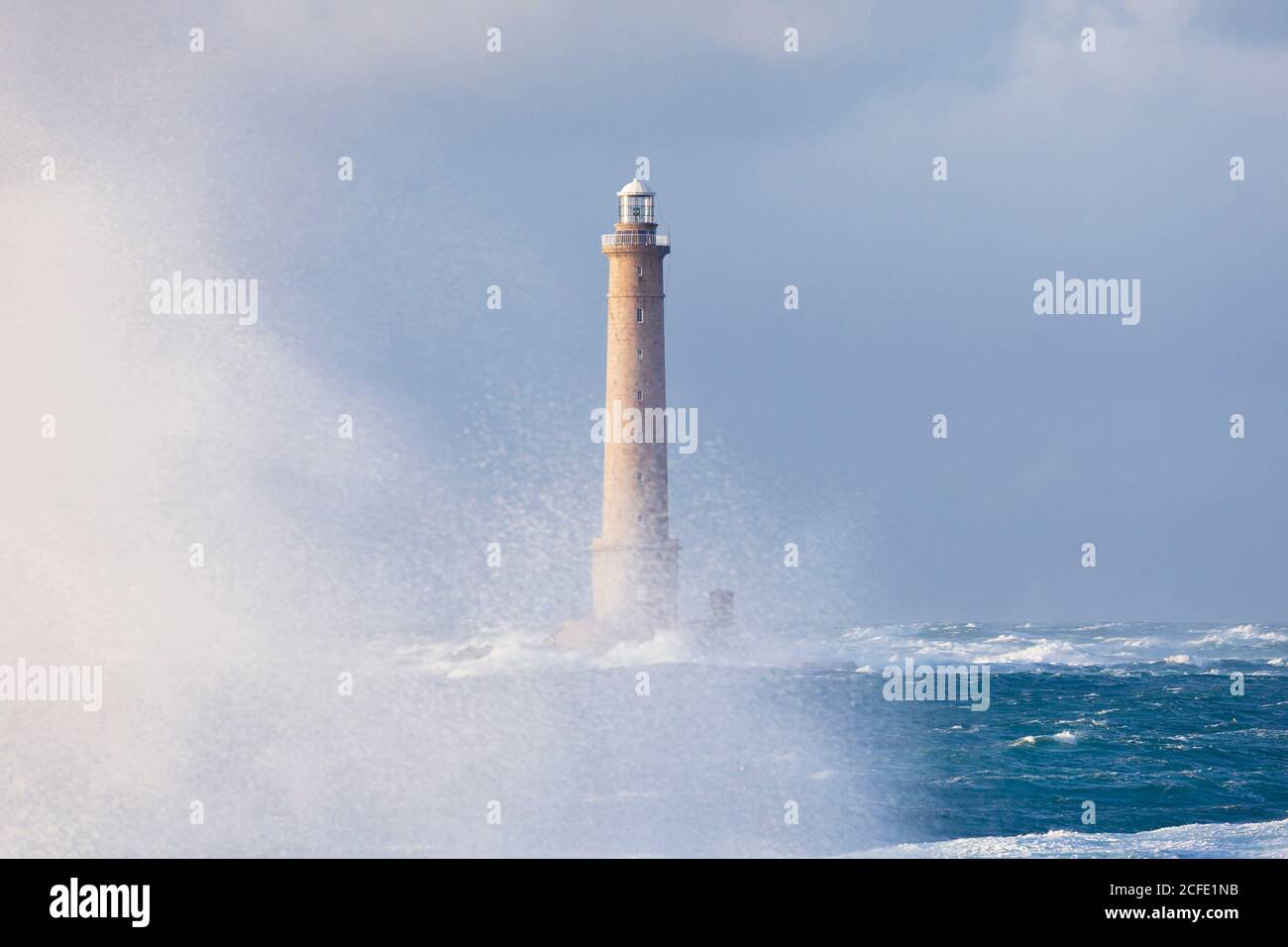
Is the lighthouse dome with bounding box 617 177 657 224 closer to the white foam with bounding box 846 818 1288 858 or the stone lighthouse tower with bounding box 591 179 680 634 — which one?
the stone lighthouse tower with bounding box 591 179 680 634

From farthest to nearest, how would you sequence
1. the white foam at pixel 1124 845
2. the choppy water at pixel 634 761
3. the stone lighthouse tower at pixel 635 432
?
1. the stone lighthouse tower at pixel 635 432
2. the choppy water at pixel 634 761
3. the white foam at pixel 1124 845

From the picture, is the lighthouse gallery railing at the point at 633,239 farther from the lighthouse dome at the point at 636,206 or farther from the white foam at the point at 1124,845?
the white foam at the point at 1124,845

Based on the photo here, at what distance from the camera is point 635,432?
64.4 metres

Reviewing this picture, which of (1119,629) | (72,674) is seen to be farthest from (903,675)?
(1119,629)

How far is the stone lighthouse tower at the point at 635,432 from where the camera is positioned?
211 ft

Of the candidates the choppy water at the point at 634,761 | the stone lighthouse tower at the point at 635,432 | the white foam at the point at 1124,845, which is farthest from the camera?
the stone lighthouse tower at the point at 635,432

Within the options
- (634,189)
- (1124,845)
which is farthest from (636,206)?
(1124,845)

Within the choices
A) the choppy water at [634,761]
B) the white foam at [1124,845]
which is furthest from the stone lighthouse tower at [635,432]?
the white foam at [1124,845]

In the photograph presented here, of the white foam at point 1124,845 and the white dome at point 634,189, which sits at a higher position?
the white dome at point 634,189

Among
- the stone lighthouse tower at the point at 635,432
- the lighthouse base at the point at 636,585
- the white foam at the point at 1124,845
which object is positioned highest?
the stone lighthouse tower at the point at 635,432

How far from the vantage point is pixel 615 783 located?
4750cm

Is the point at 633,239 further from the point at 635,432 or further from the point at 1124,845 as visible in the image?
the point at 1124,845
